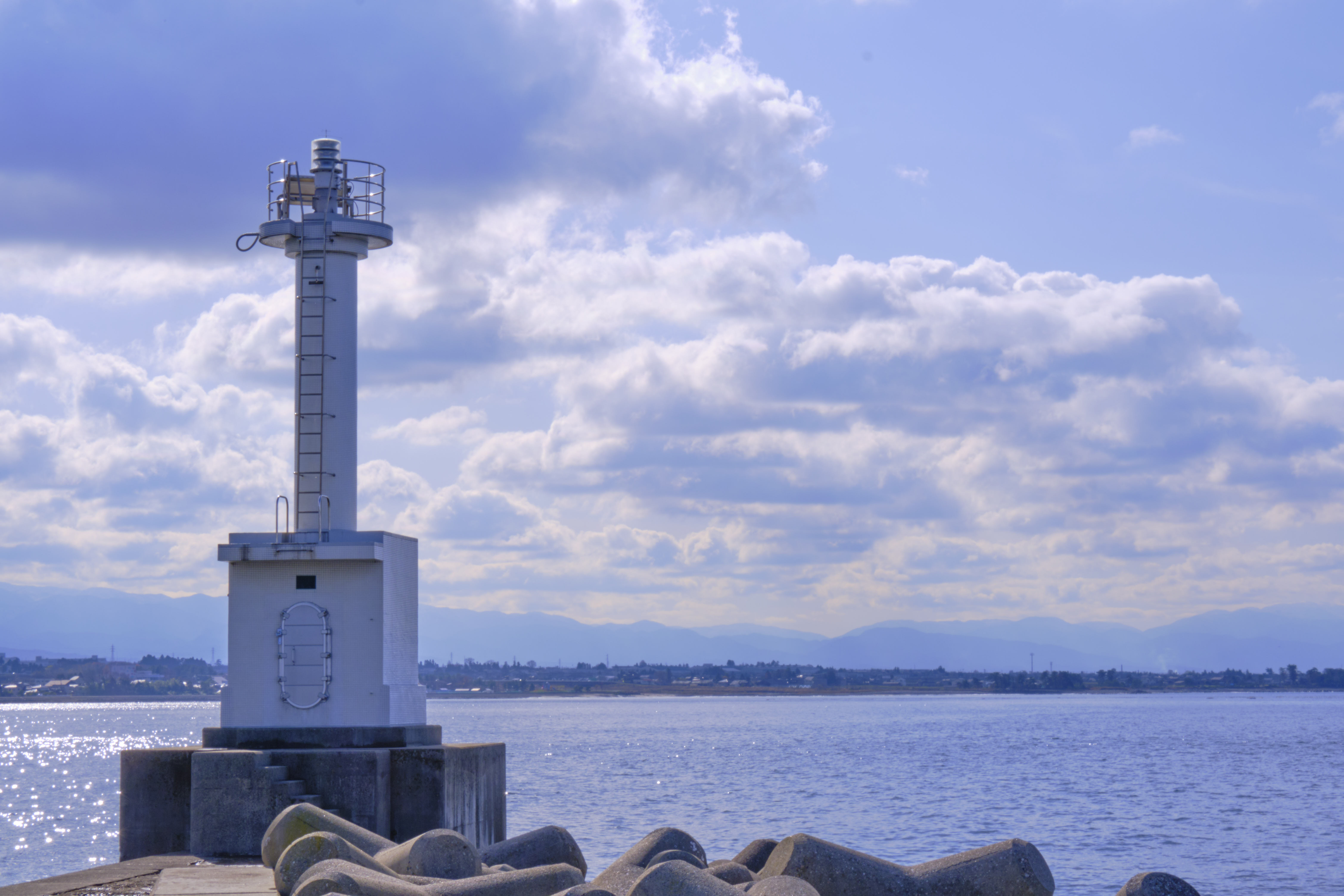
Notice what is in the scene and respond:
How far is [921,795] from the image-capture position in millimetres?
43844

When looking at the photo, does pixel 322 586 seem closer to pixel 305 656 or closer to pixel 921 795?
pixel 305 656

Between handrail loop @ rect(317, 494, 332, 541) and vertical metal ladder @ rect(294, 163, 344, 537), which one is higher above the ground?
vertical metal ladder @ rect(294, 163, 344, 537)

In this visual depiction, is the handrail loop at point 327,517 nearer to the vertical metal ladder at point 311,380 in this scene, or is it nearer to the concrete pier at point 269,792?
the vertical metal ladder at point 311,380

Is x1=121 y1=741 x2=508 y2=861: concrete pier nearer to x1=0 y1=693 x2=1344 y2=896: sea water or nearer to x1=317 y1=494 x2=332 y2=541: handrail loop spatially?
x1=317 y1=494 x2=332 y2=541: handrail loop

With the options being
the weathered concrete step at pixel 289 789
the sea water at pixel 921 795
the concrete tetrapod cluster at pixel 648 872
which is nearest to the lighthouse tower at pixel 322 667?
the weathered concrete step at pixel 289 789

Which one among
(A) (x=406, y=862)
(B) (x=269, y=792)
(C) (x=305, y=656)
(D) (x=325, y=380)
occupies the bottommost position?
(A) (x=406, y=862)

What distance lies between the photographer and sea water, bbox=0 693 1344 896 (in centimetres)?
3012

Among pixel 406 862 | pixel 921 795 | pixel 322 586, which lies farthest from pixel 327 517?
pixel 921 795

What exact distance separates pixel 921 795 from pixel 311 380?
29.6 meters

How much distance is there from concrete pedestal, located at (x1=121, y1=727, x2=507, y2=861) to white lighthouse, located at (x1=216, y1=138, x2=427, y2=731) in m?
0.65

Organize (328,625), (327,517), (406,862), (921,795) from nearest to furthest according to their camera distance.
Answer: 1. (406,862)
2. (328,625)
3. (327,517)
4. (921,795)

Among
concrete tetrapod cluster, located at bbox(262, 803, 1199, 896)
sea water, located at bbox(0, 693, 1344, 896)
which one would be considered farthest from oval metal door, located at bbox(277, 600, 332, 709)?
sea water, located at bbox(0, 693, 1344, 896)

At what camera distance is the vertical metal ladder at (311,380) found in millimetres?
19281

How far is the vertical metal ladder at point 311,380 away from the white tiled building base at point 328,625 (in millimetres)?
868
